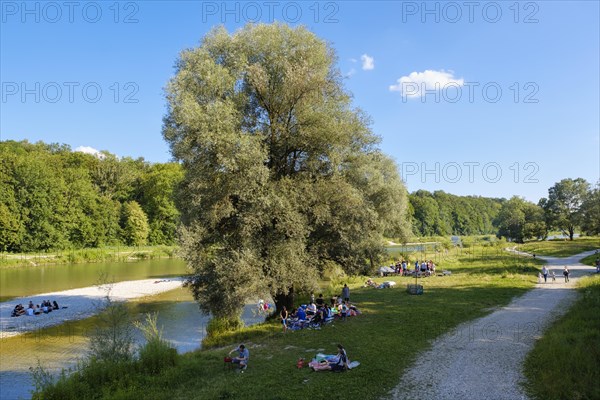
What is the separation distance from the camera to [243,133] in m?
19.7

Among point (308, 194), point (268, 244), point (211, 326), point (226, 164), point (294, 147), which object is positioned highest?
point (294, 147)

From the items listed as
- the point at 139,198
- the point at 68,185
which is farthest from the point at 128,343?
the point at 139,198

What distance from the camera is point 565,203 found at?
91.6 metres

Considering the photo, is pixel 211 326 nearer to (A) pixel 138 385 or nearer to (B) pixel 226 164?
(A) pixel 138 385

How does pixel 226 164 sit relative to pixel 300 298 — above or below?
above

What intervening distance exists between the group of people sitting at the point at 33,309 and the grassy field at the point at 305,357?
18.6m

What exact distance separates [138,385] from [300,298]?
53.8 feet

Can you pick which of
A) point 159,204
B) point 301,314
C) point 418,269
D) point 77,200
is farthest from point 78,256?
point 301,314

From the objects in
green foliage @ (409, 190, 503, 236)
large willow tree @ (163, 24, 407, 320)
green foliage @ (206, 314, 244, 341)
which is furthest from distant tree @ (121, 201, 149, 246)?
green foliage @ (409, 190, 503, 236)

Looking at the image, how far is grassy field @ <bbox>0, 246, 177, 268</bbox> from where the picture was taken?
5941 centimetres

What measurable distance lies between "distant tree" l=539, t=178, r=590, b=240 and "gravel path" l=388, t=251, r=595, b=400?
79.2 meters

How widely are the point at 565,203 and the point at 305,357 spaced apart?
101 m

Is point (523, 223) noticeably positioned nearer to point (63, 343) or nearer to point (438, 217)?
point (438, 217)

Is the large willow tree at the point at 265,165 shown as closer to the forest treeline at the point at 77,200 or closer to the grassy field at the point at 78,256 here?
the forest treeline at the point at 77,200
